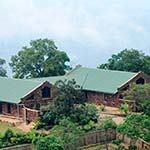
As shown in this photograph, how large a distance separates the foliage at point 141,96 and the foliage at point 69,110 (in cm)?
529

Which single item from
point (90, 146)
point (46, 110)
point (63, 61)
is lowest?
point (90, 146)

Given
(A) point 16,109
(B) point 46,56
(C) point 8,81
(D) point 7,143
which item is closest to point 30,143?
(D) point 7,143

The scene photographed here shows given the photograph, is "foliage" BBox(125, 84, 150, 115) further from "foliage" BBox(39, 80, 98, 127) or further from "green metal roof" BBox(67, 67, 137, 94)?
"foliage" BBox(39, 80, 98, 127)

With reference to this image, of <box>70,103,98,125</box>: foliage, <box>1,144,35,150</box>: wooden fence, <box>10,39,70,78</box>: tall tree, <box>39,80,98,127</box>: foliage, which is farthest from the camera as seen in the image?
<box>10,39,70,78</box>: tall tree

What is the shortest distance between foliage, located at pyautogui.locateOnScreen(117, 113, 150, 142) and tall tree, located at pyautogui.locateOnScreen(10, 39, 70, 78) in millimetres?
27618

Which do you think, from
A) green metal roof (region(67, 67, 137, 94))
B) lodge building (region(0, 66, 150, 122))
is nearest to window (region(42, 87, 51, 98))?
lodge building (region(0, 66, 150, 122))

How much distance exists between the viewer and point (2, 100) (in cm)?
6141

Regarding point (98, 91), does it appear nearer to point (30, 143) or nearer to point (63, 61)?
point (63, 61)

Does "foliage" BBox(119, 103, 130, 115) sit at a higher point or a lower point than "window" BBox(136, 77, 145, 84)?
lower

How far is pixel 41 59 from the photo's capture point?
75.1m

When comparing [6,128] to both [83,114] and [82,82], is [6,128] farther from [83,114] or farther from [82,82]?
[82,82]

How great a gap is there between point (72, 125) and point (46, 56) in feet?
98.5

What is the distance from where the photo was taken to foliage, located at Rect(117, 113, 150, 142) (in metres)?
47.5

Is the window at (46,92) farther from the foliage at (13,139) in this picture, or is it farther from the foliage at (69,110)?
the foliage at (13,139)
